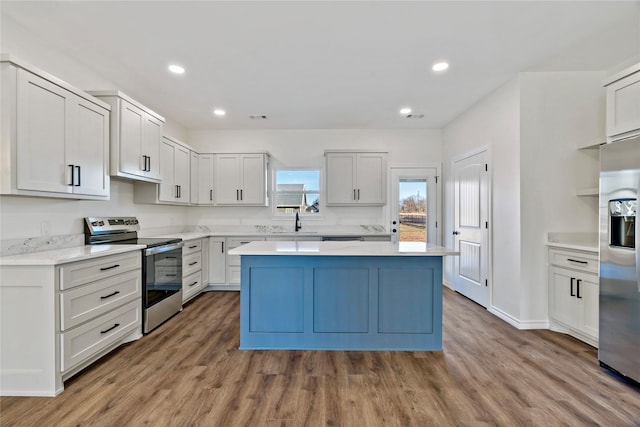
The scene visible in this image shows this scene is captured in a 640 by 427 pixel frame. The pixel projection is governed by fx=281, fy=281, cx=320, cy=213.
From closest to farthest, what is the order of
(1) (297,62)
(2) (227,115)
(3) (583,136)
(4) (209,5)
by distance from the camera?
(4) (209,5)
(1) (297,62)
(3) (583,136)
(2) (227,115)

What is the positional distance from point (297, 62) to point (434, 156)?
3.31 meters

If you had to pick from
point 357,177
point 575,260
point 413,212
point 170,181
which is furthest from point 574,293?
point 170,181

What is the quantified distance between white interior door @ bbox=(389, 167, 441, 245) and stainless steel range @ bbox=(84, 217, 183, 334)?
3553 millimetres

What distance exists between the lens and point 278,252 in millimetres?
2475

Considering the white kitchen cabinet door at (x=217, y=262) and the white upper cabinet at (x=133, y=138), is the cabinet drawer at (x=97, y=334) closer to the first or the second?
the white upper cabinet at (x=133, y=138)

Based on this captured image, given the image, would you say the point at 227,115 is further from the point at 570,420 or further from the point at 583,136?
the point at 570,420

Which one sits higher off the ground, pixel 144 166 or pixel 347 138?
pixel 347 138

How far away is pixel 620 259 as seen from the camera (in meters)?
2.10

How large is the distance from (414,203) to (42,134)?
489 centimetres

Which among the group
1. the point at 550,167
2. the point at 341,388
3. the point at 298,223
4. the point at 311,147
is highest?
the point at 311,147

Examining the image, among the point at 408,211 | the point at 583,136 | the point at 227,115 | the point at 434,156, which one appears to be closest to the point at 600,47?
the point at 583,136

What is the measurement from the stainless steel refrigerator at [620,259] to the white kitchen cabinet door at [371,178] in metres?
2.88

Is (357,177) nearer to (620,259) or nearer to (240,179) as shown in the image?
(240,179)

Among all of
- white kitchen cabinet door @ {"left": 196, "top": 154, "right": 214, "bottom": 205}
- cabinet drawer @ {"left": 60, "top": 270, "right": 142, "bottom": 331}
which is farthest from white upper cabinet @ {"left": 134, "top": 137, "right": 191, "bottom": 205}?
cabinet drawer @ {"left": 60, "top": 270, "right": 142, "bottom": 331}
